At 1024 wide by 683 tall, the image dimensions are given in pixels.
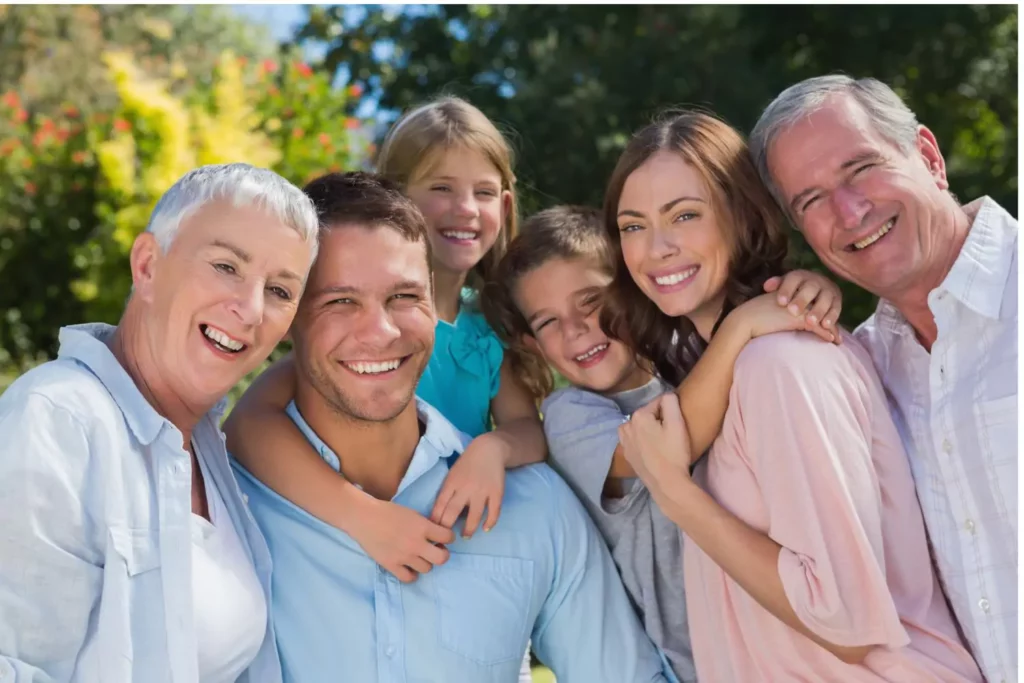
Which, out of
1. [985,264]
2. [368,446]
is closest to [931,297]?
[985,264]

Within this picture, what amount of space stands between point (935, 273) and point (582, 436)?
1.01 m

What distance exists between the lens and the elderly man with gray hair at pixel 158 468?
6.54 feet

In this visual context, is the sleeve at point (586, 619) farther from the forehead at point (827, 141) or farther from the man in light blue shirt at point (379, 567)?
the forehead at point (827, 141)

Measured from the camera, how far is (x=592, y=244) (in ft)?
10.6

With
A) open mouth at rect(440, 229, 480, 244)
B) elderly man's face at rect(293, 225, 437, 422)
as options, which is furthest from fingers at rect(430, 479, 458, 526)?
open mouth at rect(440, 229, 480, 244)

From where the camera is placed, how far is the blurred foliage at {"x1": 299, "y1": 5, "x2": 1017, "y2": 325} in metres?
9.55

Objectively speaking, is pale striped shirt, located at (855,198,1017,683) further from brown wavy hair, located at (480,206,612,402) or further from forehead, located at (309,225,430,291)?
forehead, located at (309,225,430,291)

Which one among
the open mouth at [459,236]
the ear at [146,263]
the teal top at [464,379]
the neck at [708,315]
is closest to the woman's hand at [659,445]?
the neck at [708,315]

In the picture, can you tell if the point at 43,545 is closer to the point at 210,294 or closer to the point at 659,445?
the point at 210,294

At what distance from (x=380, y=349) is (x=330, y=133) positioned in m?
7.09

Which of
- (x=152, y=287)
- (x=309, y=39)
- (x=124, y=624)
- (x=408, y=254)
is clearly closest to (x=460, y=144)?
(x=408, y=254)

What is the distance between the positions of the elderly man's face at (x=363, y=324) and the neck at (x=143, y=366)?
0.40m

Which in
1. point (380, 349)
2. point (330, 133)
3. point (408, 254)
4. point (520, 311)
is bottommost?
point (330, 133)

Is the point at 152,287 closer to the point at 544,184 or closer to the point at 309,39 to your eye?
the point at 544,184
